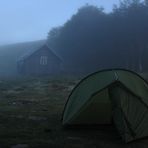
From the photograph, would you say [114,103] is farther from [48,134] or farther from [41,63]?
[41,63]

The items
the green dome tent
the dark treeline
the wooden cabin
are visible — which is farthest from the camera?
the wooden cabin

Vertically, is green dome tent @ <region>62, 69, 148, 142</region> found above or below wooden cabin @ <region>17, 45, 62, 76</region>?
above

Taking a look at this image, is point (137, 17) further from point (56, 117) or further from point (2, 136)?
point (2, 136)

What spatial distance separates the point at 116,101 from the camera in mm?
10383

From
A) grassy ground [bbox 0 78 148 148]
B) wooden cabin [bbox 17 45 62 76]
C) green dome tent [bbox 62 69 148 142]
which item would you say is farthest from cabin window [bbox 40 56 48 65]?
A: green dome tent [bbox 62 69 148 142]

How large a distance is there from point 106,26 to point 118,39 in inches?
126

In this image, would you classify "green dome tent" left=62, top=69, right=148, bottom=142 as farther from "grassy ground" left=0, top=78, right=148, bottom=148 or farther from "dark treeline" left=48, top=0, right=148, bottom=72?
"dark treeline" left=48, top=0, right=148, bottom=72

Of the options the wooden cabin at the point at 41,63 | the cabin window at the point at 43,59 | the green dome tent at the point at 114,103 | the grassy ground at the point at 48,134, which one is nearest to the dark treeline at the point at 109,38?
the wooden cabin at the point at 41,63

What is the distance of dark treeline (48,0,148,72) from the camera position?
164ft

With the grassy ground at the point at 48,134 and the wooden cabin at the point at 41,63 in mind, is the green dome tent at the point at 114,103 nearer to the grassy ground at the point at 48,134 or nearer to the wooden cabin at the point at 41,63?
the grassy ground at the point at 48,134

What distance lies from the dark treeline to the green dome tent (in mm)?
37673

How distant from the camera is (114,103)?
34.5 ft

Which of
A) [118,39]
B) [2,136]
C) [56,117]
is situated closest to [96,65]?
[118,39]

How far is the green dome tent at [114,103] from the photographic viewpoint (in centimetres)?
989
